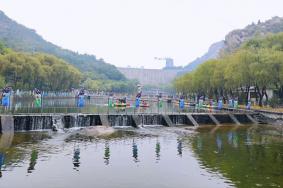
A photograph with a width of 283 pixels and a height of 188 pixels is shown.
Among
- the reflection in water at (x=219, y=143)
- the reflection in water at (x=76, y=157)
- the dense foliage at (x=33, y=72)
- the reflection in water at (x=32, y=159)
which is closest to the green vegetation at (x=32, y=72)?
the dense foliage at (x=33, y=72)

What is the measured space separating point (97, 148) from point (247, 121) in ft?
108

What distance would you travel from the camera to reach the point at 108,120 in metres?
42.5

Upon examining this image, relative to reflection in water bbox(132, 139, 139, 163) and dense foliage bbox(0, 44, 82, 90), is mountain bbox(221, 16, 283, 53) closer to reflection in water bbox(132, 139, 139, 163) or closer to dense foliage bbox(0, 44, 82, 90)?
dense foliage bbox(0, 44, 82, 90)

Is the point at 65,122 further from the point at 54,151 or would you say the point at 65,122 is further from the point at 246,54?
the point at 246,54

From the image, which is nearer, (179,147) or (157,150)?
(157,150)

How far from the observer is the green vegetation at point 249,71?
62.1 metres

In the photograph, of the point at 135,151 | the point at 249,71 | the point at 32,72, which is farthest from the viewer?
the point at 32,72

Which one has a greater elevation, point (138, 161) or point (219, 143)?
point (219, 143)

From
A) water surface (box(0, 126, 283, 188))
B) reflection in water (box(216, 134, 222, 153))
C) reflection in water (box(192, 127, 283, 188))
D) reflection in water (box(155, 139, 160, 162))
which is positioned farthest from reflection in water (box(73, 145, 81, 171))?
reflection in water (box(216, 134, 222, 153))

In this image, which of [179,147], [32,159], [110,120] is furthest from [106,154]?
[110,120]

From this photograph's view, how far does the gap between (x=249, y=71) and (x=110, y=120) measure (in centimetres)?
→ 3345

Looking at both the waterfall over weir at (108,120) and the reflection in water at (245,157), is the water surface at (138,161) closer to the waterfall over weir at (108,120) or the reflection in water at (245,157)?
the reflection in water at (245,157)

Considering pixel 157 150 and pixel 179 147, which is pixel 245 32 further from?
pixel 157 150

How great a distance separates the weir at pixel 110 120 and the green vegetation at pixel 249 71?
1016 centimetres
